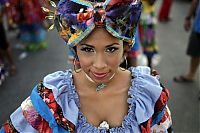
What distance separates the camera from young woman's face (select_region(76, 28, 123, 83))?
1.45 metres

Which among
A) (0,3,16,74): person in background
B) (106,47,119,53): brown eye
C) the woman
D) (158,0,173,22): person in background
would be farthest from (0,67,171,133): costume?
(158,0,173,22): person in background

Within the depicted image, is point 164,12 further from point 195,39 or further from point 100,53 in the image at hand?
point 100,53

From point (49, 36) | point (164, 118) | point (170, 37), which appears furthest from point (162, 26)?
point (164, 118)

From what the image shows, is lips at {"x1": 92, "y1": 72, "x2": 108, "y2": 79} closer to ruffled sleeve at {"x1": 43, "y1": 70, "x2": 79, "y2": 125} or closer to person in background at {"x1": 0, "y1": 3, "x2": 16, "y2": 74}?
ruffled sleeve at {"x1": 43, "y1": 70, "x2": 79, "y2": 125}

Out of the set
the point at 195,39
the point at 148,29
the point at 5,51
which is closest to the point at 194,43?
the point at 195,39

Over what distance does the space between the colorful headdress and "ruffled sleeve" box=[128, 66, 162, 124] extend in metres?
0.30

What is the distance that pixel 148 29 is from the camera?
3.97 metres

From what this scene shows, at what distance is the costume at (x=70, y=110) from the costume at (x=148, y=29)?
226 cm

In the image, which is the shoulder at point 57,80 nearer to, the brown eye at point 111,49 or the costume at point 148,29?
the brown eye at point 111,49

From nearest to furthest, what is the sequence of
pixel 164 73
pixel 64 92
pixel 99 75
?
pixel 99 75 → pixel 64 92 → pixel 164 73

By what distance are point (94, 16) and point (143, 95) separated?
497 millimetres

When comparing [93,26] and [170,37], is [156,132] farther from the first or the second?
[170,37]

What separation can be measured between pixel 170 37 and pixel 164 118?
13.9 ft

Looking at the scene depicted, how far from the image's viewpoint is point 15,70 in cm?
456
